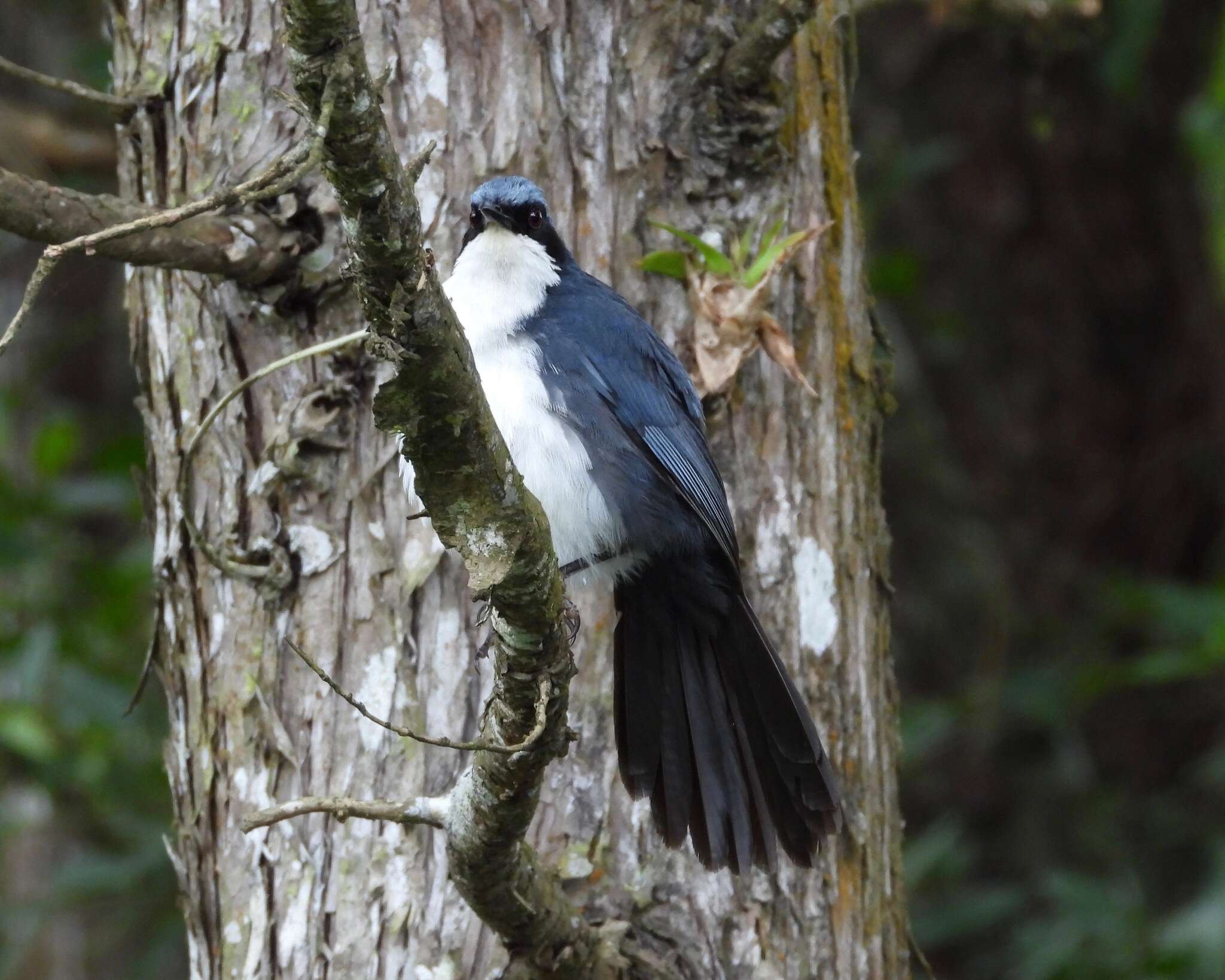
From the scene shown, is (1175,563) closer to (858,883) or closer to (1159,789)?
(1159,789)

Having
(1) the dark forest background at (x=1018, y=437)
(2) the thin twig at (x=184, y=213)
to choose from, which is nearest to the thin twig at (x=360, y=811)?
(2) the thin twig at (x=184, y=213)

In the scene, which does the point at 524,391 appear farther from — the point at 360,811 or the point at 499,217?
the point at 360,811

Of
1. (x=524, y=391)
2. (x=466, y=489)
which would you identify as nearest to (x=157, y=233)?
(x=524, y=391)

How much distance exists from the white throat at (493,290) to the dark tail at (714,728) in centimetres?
66

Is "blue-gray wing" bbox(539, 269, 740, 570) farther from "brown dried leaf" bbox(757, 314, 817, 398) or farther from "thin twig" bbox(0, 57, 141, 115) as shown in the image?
"thin twig" bbox(0, 57, 141, 115)

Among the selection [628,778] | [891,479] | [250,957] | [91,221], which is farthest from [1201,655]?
[91,221]

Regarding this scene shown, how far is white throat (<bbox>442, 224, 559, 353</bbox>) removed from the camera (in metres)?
3.23

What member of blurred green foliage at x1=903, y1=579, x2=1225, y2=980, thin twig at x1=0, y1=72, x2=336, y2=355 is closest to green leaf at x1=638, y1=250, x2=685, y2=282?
thin twig at x1=0, y1=72, x2=336, y2=355

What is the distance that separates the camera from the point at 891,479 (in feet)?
21.3

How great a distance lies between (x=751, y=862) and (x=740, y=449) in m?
0.90

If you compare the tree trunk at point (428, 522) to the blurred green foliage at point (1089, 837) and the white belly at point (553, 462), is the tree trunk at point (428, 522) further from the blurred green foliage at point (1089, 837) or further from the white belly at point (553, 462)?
the blurred green foliage at point (1089, 837)

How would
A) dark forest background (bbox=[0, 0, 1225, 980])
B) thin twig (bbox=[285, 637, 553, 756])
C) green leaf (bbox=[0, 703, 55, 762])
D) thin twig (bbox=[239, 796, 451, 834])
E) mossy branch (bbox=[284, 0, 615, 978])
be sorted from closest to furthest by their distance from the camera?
mossy branch (bbox=[284, 0, 615, 978]) < thin twig (bbox=[285, 637, 553, 756]) < thin twig (bbox=[239, 796, 451, 834]) < green leaf (bbox=[0, 703, 55, 762]) < dark forest background (bbox=[0, 0, 1225, 980])

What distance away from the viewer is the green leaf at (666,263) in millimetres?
3113

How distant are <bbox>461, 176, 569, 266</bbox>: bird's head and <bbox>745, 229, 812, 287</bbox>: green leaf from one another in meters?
0.47
